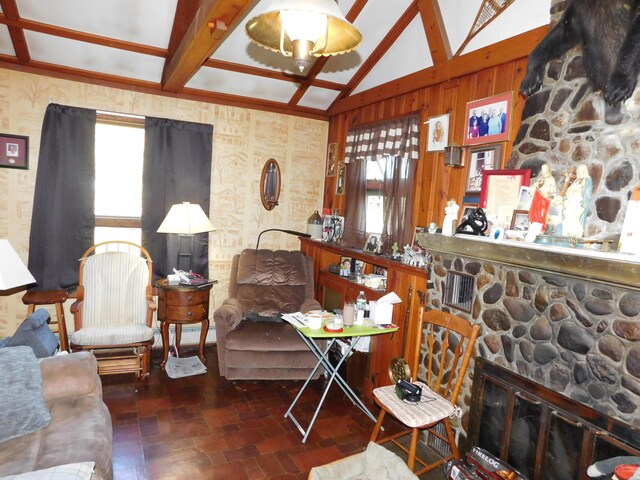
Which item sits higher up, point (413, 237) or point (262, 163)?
point (262, 163)

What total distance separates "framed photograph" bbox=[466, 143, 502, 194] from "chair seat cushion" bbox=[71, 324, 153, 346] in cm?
273

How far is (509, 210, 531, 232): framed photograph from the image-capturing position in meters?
2.18

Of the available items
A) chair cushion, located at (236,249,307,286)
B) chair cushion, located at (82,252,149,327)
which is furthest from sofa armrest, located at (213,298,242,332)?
chair cushion, located at (82,252,149,327)

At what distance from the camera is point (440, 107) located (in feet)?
10.4

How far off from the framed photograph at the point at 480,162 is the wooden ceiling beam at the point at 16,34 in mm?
3395

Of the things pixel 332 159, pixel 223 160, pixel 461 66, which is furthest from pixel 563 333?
pixel 223 160

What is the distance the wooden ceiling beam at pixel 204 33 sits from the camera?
226cm

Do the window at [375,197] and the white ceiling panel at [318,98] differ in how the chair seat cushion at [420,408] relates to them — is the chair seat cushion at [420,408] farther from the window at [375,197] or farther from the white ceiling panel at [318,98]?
the white ceiling panel at [318,98]

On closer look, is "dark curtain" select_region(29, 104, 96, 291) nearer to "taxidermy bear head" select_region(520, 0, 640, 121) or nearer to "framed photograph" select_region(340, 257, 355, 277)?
"framed photograph" select_region(340, 257, 355, 277)

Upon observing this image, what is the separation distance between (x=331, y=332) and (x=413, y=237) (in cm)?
111

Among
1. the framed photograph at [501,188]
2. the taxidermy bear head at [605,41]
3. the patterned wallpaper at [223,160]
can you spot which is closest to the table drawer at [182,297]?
the patterned wallpaper at [223,160]

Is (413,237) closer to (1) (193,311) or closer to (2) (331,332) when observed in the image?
(2) (331,332)

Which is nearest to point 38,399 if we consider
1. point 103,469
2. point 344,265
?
point 103,469

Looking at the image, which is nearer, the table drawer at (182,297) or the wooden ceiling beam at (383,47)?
the wooden ceiling beam at (383,47)
